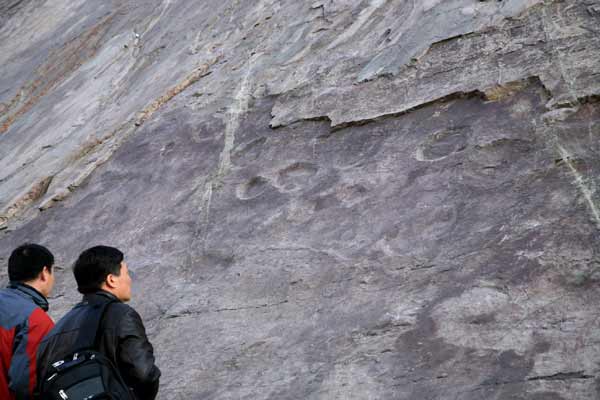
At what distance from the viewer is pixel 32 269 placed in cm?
290

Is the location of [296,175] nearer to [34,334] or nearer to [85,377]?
[34,334]

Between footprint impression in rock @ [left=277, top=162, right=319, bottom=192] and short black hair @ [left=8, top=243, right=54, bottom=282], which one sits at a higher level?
short black hair @ [left=8, top=243, right=54, bottom=282]

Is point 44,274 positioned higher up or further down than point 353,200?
higher up

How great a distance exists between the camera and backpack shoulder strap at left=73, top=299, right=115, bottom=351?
93.4 inches

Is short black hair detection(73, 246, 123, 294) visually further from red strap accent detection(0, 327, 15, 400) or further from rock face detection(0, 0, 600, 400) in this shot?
rock face detection(0, 0, 600, 400)

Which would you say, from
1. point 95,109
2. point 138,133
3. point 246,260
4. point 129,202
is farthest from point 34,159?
point 246,260

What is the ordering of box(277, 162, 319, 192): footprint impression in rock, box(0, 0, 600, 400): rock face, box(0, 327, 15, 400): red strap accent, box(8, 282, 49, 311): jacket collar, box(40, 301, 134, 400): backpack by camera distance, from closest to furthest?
box(40, 301, 134, 400): backpack
box(0, 327, 15, 400): red strap accent
box(8, 282, 49, 311): jacket collar
box(0, 0, 600, 400): rock face
box(277, 162, 319, 192): footprint impression in rock

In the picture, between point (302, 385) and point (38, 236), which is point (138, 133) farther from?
point (302, 385)

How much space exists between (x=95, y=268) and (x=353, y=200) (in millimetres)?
1784

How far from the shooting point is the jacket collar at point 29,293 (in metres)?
2.84

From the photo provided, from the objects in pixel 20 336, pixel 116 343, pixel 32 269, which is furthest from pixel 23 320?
pixel 116 343

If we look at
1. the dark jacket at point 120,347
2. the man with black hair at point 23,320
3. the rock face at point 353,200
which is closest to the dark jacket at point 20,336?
the man with black hair at point 23,320

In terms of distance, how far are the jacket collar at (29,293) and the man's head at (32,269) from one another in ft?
0.06

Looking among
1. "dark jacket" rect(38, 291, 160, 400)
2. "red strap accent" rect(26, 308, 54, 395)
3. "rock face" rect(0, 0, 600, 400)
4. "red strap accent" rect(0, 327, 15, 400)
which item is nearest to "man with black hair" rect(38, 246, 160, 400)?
"dark jacket" rect(38, 291, 160, 400)
